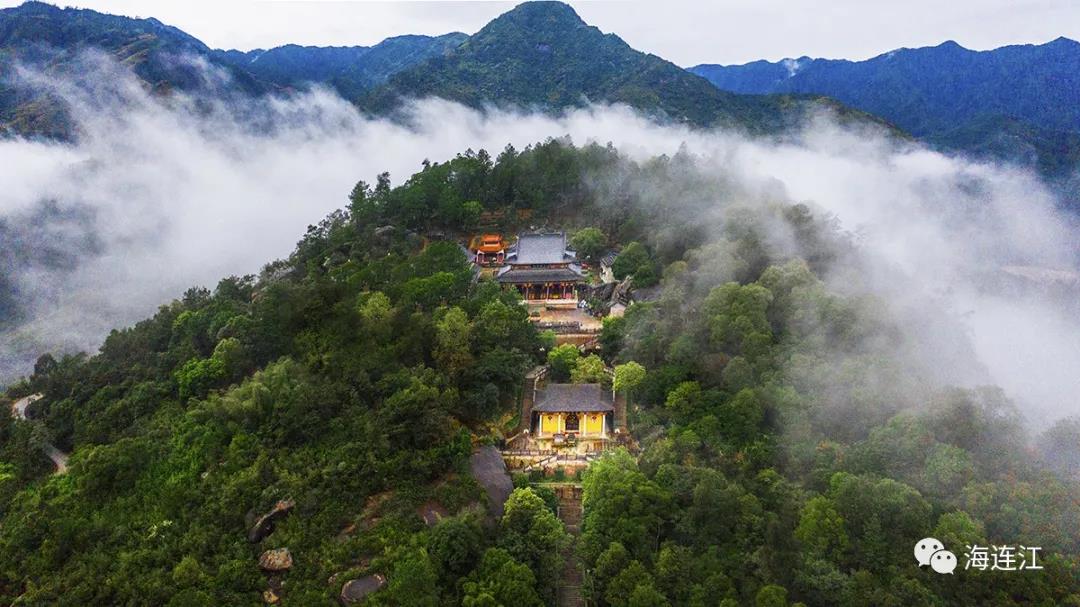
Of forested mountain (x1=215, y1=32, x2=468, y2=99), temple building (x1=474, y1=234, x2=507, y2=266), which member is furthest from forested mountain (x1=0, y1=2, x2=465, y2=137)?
temple building (x1=474, y1=234, x2=507, y2=266)

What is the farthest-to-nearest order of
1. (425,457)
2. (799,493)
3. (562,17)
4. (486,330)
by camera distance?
(562,17) → (486,330) → (425,457) → (799,493)

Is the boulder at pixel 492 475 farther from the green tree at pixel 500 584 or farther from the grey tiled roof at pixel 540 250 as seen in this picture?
the grey tiled roof at pixel 540 250

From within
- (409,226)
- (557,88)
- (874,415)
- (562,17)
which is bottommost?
(874,415)

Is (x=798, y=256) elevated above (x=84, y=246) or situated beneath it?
elevated above

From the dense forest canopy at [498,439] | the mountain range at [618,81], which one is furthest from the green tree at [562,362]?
the mountain range at [618,81]

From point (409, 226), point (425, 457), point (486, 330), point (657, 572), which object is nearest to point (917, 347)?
point (657, 572)

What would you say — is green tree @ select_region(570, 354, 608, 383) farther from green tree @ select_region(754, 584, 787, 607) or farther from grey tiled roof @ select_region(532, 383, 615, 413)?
green tree @ select_region(754, 584, 787, 607)

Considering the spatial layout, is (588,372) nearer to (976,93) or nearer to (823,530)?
(823,530)

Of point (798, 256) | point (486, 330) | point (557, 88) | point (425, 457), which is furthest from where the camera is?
point (557, 88)

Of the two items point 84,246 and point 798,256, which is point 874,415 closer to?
point 798,256
